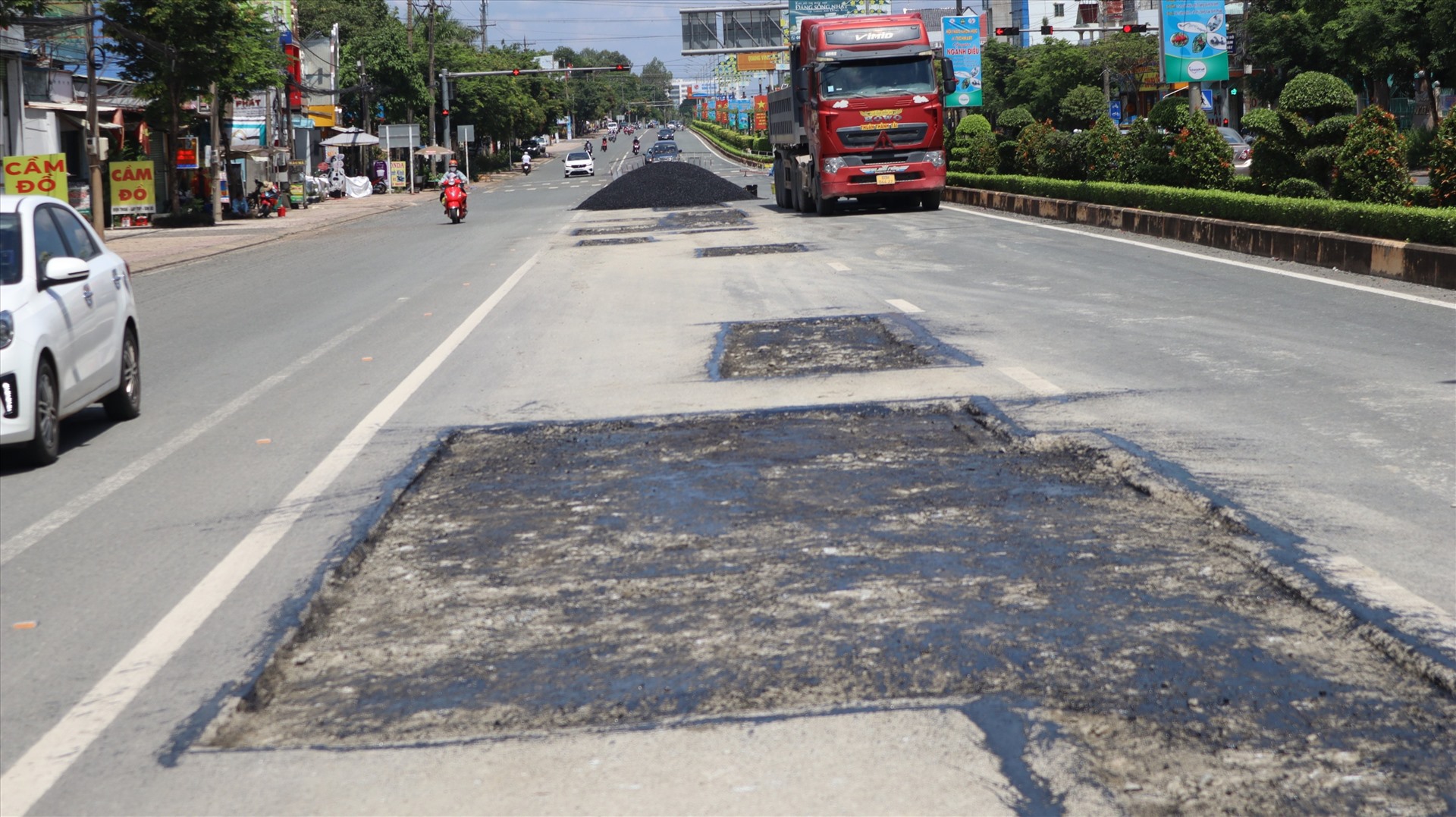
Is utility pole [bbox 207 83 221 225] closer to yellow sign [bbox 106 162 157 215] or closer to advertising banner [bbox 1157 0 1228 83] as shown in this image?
yellow sign [bbox 106 162 157 215]

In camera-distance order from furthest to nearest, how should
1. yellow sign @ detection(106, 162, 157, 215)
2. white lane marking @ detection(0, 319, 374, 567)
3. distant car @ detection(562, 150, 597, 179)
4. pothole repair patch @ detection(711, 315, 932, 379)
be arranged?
distant car @ detection(562, 150, 597, 179) < yellow sign @ detection(106, 162, 157, 215) < pothole repair patch @ detection(711, 315, 932, 379) < white lane marking @ detection(0, 319, 374, 567)

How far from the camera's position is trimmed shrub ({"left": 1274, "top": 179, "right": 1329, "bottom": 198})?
65.8ft

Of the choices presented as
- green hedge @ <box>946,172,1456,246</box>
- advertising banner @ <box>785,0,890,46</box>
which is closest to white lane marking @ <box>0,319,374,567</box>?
green hedge @ <box>946,172,1456,246</box>

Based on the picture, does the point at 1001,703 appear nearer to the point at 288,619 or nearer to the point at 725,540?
the point at 725,540

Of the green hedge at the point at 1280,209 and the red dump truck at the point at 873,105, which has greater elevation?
the red dump truck at the point at 873,105

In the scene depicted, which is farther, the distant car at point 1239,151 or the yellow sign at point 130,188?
the yellow sign at point 130,188

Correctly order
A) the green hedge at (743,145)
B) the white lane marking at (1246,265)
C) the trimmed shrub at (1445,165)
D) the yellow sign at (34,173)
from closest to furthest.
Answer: the white lane marking at (1246,265)
the trimmed shrub at (1445,165)
the yellow sign at (34,173)
the green hedge at (743,145)

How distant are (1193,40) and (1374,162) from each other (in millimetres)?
11463

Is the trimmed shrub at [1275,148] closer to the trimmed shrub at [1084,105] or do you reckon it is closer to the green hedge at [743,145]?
the trimmed shrub at [1084,105]

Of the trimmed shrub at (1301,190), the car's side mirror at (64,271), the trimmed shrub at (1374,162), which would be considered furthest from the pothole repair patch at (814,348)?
the trimmed shrub at (1301,190)

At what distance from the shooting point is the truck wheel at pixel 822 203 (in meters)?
33.6

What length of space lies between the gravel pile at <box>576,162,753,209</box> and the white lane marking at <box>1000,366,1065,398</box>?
31.9 metres

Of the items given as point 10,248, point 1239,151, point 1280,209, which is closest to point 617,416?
point 10,248

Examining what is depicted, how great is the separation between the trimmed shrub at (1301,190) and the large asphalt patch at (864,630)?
14.3m
